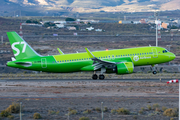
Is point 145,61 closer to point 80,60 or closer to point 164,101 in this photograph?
point 80,60

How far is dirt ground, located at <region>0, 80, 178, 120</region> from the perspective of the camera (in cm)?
1961

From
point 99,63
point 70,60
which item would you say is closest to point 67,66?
point 70,60

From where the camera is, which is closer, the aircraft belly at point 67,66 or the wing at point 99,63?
the wing at point 99,63

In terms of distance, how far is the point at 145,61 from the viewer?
1500 inches

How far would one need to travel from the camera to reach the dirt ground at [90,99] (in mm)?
19609

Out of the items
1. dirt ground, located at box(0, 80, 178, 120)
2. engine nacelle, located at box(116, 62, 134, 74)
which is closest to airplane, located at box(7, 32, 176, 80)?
engine nacelle, located at box(116, 62, 134, 74)

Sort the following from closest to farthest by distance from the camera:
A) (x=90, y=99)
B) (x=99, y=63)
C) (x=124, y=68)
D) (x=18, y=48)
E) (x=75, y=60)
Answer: (x=90, y=99) → (x=124, y=68) → (x=99, y=63) → (x=18, y=48) → (x=75, y=60)

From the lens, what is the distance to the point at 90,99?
2469 cm

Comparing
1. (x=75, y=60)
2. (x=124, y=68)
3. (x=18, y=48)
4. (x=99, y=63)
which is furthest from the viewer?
(x=75, y=60)

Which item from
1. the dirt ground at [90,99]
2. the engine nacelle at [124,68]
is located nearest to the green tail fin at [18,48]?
the dirt ground at [90,99]

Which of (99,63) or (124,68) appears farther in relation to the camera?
(99,63)

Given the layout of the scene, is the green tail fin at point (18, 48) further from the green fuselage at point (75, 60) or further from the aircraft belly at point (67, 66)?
the aircraft belly at point (67, 66)

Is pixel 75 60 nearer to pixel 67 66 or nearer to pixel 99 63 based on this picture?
pixel 67 66

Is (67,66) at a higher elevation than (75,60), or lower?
lower
